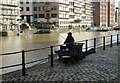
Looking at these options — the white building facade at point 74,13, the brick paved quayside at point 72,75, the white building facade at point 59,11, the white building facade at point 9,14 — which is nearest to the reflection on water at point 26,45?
the brick paved quayside at point 72,75

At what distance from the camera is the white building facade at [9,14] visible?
6981 centimetres

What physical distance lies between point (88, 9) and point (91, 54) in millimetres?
114292

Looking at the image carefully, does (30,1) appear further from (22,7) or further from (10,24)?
(10,24)

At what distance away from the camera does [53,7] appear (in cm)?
9538

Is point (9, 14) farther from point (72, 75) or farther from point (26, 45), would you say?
point (72, 75)

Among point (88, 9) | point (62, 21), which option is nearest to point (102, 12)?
point (88, 9)

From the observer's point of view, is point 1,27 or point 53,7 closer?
point 1,27

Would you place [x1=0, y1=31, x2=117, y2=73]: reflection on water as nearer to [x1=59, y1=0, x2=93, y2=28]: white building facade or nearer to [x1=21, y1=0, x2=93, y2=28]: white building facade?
[x1=21, y1=0, x2=93, y2=28]: white building facade

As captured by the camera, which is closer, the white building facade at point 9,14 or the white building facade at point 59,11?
the white building facade at point 9,14

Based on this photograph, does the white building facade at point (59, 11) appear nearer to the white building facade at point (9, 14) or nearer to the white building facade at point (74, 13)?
the white building facade at point (74, 13)

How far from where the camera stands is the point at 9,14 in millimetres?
73562

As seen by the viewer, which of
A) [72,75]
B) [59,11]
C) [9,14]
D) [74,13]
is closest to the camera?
[72,75]

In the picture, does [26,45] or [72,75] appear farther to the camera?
[26,45]

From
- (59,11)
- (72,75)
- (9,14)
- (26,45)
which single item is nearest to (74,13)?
(59,11)
